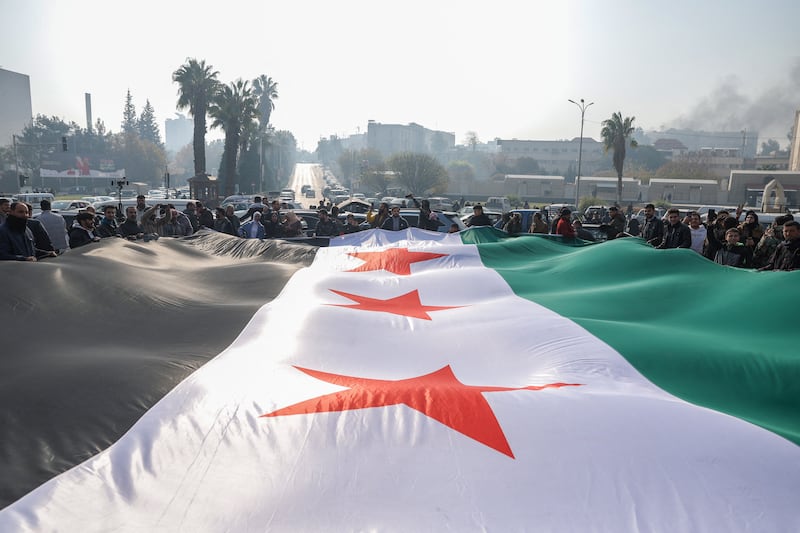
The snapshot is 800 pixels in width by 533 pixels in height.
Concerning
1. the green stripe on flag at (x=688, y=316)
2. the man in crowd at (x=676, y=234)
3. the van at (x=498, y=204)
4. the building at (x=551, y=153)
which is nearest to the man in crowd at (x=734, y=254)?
the man in crowd at (x=676, y=234)

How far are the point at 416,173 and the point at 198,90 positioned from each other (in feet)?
100

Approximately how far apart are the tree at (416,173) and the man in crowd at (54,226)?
62745 mm

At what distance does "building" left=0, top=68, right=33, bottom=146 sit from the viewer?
517ft

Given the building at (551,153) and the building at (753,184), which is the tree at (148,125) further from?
the building at (753,184)

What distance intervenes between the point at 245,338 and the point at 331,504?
2.53 metres

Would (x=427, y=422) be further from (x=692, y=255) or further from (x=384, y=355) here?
(x=692, y=255)

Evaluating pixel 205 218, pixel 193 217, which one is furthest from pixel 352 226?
pixel 193 217

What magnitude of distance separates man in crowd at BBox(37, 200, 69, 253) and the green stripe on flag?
7.64 meters

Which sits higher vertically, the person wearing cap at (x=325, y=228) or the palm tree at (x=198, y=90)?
the palm tree at (x=198, y=90)

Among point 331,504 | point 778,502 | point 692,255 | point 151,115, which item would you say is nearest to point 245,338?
point 331,504

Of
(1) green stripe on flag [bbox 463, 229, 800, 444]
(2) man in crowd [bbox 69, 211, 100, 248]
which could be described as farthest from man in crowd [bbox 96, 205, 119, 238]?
(1) green stripe on flag [bbox 463, 229, 800, 444]

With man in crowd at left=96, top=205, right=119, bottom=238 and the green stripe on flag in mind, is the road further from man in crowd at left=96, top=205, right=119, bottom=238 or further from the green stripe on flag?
the green stripe on flag

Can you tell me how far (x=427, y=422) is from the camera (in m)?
3.12

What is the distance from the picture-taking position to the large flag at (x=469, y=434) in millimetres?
2555
